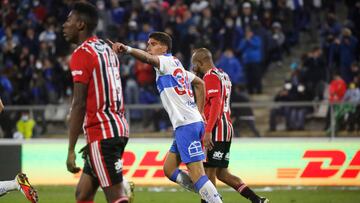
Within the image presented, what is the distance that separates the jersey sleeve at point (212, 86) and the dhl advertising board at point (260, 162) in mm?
5466

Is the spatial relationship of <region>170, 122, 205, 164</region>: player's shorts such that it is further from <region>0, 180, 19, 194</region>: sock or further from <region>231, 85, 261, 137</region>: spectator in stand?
<region>231, 85, 261, 137</region>: spectator in stand

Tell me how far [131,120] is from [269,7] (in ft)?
24.9

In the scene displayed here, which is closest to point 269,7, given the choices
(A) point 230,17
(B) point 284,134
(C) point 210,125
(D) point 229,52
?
(A) point 230,17

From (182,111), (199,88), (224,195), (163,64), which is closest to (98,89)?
(163,64)

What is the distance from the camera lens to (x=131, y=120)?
1861 centimetres

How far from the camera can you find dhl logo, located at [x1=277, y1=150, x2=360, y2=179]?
1620cm

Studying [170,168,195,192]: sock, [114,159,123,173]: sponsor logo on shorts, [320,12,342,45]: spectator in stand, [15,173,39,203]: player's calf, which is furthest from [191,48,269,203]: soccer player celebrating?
[320,12,342,45]: spectator in stand

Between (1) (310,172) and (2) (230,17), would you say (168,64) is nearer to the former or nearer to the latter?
(1) (310,172)

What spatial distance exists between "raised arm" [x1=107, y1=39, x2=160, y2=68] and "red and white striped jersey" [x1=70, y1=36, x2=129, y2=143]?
66cm

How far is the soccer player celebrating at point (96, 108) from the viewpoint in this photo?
25.6ft

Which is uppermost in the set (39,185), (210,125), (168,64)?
(168,64)

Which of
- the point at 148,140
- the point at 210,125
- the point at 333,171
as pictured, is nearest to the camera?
the point at 210,125

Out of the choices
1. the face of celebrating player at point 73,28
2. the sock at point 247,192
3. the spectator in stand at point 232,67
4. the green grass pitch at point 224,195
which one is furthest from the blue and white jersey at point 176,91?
the spectator in stand at point 232,67

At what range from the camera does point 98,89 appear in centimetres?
786
